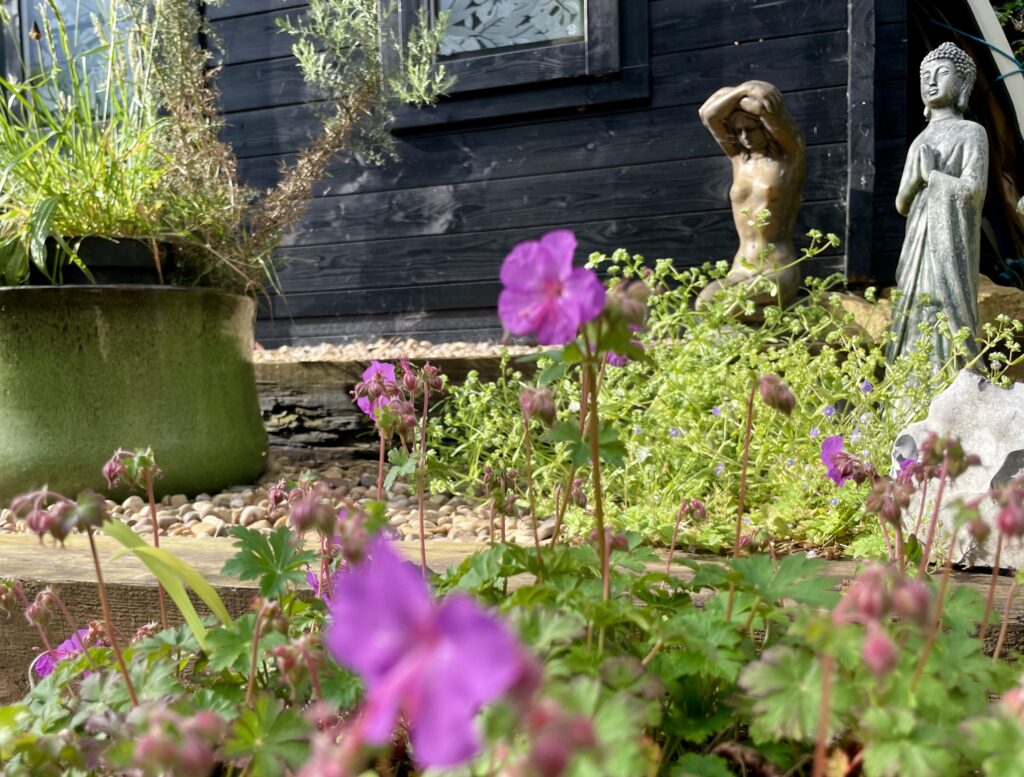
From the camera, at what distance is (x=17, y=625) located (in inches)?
55.6

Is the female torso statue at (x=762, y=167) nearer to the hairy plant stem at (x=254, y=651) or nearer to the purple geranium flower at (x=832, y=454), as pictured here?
the purple geranium flower at (x=832, y=454)

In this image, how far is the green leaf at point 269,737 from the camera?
650mm

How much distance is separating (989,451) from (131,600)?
1.56 metres

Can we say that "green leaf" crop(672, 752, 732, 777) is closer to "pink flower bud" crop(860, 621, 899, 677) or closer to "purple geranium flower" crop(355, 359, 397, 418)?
"pink flower bud" crop(860, 621, 899, 677)

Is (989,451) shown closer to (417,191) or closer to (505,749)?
(505,749)

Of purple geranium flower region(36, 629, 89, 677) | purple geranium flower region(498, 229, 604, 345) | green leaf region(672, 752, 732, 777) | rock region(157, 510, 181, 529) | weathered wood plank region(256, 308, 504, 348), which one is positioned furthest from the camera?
weathered wood plank region(256, 308, 504, 348)

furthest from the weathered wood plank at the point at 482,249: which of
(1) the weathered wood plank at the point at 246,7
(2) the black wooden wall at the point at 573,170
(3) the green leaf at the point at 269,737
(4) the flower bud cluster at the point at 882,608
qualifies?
(4) the flower bud cluster at the point at 882,608

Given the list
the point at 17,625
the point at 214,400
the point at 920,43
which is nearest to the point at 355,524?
the point at 17,625

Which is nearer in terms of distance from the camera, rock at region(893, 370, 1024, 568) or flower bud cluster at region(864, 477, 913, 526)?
flower bud cluster at region(864, 477, 913, 526)

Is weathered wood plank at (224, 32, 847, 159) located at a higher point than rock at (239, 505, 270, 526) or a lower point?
higher

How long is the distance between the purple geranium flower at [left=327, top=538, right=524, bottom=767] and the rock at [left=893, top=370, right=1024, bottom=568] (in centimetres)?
149

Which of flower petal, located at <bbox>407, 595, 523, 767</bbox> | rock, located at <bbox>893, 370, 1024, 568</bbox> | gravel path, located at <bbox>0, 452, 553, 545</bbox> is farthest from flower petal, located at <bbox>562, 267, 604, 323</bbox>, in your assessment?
gravel path, located at <bbox>0, 452, 553, 545</bbox>

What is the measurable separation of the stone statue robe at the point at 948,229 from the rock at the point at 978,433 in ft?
6.17

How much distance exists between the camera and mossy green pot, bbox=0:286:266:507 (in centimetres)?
262
